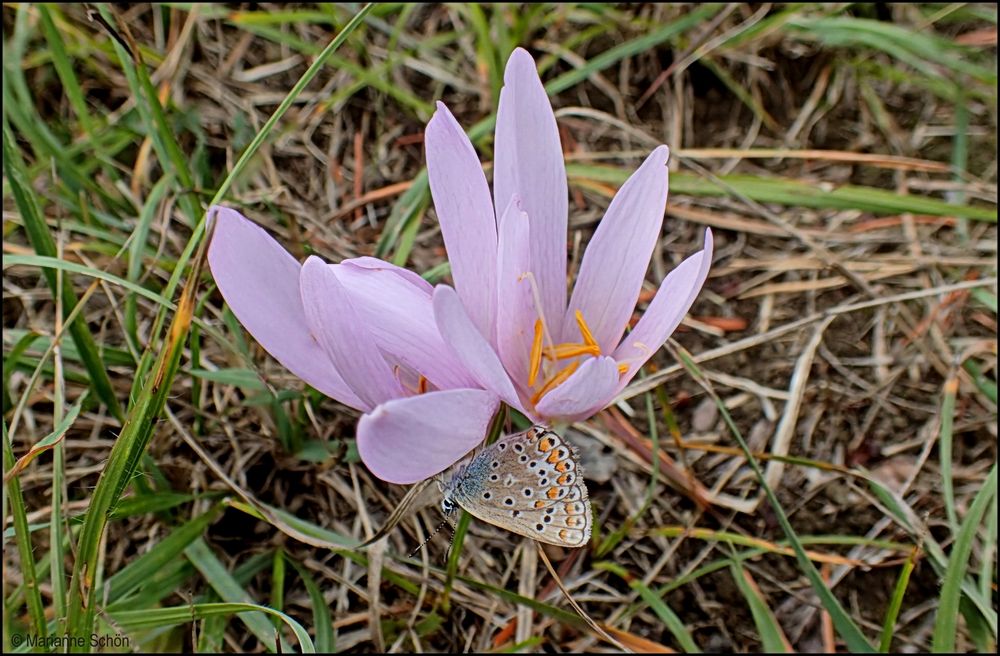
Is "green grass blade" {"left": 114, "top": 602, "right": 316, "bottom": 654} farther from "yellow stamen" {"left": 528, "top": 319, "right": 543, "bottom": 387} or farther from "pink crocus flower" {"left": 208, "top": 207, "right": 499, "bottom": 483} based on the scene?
"yellow stamen" {"left": 528, "top": 319, "right": 543, "bottom": 387}

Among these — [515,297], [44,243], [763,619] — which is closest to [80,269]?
[44,243]

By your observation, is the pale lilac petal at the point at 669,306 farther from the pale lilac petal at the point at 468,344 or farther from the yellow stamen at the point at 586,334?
the pale lilac petal at the point at 468,344

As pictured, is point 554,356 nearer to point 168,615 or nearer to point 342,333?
point 342,333

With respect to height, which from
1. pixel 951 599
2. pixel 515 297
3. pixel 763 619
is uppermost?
pixel 515 297

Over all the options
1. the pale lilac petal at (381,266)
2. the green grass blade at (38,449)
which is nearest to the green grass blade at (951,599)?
the pale lilac petal at (381,266)

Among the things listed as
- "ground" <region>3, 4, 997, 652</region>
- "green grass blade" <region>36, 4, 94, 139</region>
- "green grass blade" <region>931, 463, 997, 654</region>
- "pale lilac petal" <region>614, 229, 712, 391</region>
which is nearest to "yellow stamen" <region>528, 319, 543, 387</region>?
"pale lilac petal" <region>614, 229, 712, 391</region>

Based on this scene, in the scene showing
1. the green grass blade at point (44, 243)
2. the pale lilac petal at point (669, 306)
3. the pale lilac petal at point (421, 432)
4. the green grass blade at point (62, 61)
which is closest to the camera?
the pale lilac petal at point (421, 432)
